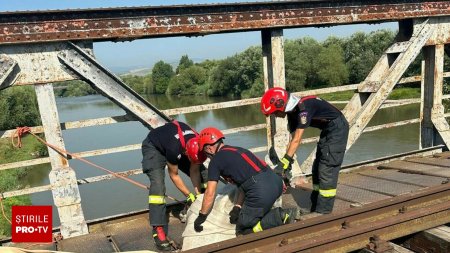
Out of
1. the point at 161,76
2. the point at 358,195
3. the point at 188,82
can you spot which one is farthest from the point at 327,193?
the point at 161,76

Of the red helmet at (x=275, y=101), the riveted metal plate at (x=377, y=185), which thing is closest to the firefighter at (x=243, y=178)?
the red helmet at (x=275, y=101)

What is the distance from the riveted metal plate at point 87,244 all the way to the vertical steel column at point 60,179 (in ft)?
0.43

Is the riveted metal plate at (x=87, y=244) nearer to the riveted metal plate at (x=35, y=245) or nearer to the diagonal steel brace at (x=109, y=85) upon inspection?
the riveted metal plate at (x=35, y=245)

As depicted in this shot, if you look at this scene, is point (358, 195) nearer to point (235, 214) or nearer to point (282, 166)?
point (282, 166)

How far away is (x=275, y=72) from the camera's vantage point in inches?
227

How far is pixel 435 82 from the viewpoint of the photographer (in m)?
6.91

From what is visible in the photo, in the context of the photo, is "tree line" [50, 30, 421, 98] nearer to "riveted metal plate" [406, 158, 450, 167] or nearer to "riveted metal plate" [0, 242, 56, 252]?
"riveted metal plate" [406, 158, 450, 167]

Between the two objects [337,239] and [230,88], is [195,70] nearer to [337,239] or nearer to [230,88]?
[230,88]

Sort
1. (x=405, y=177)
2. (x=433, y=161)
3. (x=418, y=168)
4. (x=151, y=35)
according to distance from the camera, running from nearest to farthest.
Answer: (x=151, y=35) → (x=405, y=177) → (x=418, y=168) → (x=433, y=161)

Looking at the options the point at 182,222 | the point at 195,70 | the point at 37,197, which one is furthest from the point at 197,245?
the point at 195,70

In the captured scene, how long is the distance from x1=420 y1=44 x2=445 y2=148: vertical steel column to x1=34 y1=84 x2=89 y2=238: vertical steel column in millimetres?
5907

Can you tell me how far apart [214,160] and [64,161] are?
2120 mm

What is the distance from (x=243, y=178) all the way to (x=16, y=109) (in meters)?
28.8

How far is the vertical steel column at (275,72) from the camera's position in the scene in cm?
575
